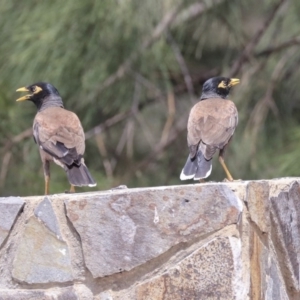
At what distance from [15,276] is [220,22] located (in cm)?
308

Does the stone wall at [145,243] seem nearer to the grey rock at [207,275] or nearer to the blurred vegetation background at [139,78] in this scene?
the grey rock at [207,275]

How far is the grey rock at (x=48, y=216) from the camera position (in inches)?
112

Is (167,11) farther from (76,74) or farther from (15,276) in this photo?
(15,276)

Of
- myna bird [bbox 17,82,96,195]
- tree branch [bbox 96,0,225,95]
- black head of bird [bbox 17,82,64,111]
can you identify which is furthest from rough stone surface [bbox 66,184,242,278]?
tree branch [bbox 96,0,225,95]

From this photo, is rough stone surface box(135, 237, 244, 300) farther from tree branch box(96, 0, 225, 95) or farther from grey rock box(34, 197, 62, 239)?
tree branch box(96, 0, 225, 95)

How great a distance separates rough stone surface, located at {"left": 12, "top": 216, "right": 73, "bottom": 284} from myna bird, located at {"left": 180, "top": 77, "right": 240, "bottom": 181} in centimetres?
75

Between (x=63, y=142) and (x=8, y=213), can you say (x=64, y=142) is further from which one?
(x=8, y=213)

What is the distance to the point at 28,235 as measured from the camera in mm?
2869

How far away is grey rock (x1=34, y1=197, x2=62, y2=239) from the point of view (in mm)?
2852

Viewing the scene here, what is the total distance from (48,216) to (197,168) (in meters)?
0.85

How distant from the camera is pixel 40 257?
2.86 m

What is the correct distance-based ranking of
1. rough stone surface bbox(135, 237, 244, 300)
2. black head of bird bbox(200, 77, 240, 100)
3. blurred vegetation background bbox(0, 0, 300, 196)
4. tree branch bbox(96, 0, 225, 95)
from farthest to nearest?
tree branch bbox(96, 0, 225, 95)
blurred vegetation background bbox(0, 0, 300, 196)
black head of bird bbox(200, 77, 240, 100)
rough stone surface bbox(135, 237, 244, 300)

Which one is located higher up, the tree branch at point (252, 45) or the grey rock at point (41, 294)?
the tree branch at point (252, 45)

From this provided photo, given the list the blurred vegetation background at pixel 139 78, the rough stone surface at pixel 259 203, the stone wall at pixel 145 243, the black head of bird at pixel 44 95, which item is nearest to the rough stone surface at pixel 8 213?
the stone wall at pixel 145 243
